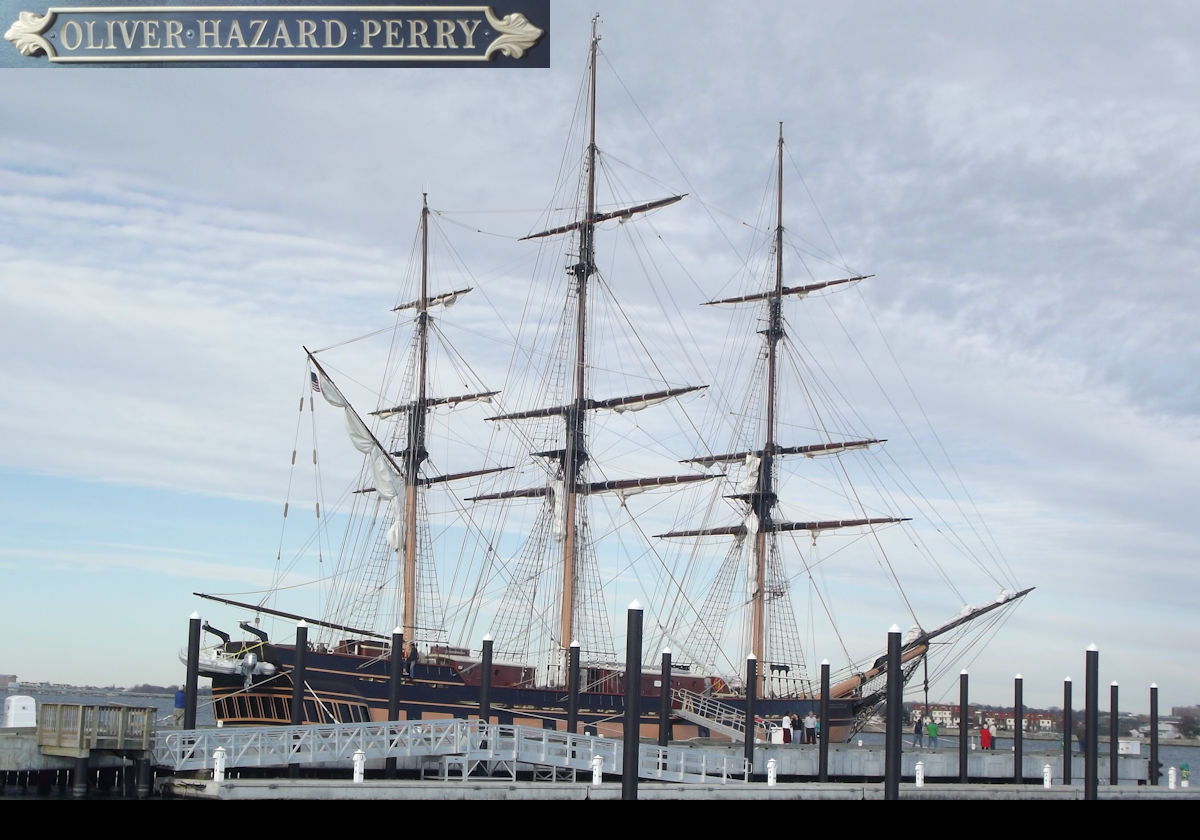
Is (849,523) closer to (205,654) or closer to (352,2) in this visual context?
(205,654)

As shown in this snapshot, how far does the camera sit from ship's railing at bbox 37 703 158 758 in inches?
944

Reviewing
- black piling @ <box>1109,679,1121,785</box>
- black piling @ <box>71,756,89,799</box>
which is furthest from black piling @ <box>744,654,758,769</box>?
black piling @ <box>71,756,89,799</box>

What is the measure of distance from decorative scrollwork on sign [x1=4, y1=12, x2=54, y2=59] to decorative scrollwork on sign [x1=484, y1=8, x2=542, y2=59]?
6.22 metres

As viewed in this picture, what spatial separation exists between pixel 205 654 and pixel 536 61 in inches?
1048

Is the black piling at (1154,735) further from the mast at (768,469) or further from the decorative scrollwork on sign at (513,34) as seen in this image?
the decorative scrollwork on sign at (513,34)

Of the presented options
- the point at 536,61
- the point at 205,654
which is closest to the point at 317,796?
the point at 536,61

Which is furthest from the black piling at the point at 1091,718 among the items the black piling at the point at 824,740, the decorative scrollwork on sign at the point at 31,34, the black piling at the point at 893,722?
the decorative scrollwork on sign at the point at 31,34

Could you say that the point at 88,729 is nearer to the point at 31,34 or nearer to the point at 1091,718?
the point at 31,34

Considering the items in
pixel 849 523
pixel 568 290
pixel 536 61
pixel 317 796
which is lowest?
pixel 317 796

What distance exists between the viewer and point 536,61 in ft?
62.3

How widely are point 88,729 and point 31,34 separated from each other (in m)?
12.4

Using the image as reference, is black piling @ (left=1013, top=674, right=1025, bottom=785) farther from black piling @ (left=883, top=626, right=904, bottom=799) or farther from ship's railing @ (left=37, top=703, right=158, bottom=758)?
ship's railing @ (left=37, top=703, right=158, bottom=758)
